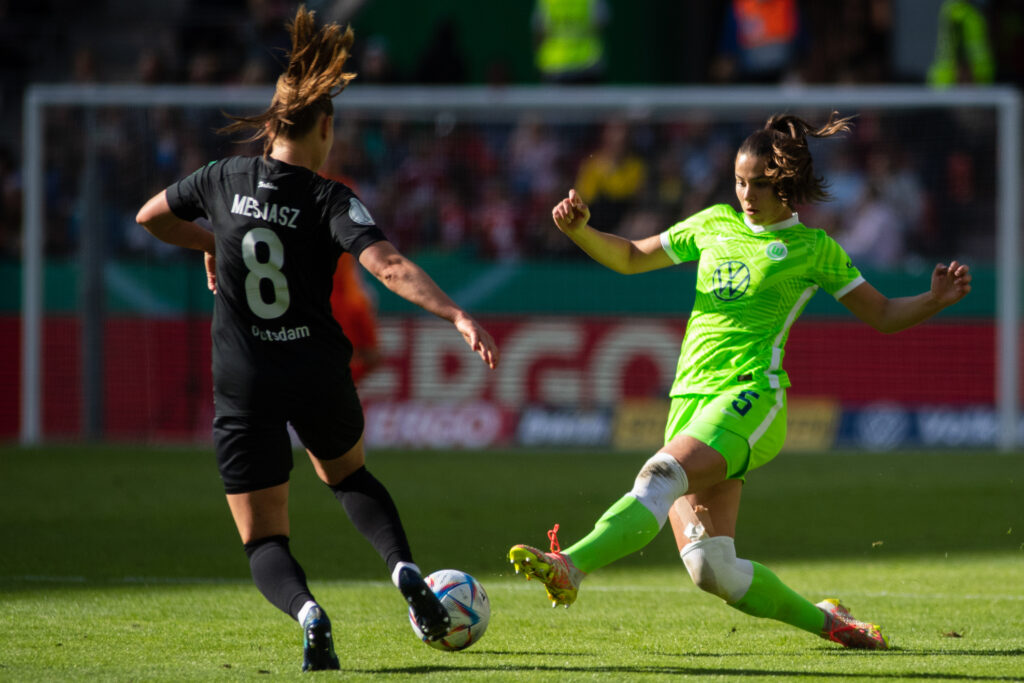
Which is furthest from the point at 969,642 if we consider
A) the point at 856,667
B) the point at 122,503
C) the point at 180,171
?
the point at 180,171

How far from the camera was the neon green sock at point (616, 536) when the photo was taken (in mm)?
4273

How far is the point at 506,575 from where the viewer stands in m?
6.85

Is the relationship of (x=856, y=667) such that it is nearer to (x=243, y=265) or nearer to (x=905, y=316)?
(x=905, y=316)

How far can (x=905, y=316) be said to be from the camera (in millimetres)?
4746

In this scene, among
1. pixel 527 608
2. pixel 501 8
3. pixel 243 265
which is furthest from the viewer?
pixel 501 8

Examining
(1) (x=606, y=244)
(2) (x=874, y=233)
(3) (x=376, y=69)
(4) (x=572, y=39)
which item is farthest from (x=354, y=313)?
(4) (x=572, y=39)

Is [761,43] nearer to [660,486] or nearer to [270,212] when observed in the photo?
[660,486]

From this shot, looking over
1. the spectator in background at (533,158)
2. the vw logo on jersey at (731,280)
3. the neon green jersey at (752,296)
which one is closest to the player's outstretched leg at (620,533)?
the neon green jersey at (752,296)

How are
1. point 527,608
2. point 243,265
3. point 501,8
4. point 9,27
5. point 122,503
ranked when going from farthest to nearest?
point 501,8 → point 9,27 → point 122,503 → point 527,608 → point 243,265

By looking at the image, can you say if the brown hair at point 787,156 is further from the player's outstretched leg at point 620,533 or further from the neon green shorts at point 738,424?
the player's outstretched leg at point 620,533

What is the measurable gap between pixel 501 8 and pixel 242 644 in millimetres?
16066

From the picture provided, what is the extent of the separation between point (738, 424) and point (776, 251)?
67cm

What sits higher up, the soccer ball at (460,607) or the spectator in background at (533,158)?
the spectator in background at (533,158)

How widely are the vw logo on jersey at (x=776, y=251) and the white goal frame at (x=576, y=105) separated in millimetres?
8312
